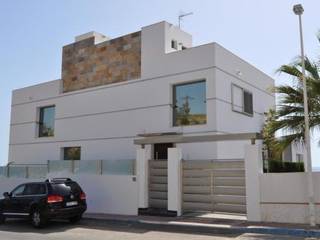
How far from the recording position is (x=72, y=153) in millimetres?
24281

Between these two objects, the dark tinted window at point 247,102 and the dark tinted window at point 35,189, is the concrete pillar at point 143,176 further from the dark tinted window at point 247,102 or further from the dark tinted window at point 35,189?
the dark tinted window at point 247,102

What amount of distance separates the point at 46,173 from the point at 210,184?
9.79 m

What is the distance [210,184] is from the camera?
14.9 meters

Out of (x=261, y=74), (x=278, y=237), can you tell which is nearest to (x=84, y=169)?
(x=278, y=237)

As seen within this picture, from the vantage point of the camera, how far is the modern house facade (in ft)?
61.8

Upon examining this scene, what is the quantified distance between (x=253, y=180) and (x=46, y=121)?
17366 millimetres

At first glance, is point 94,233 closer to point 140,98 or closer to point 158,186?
point 158,186

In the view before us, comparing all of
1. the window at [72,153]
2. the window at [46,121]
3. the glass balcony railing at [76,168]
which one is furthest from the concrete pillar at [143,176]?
the window at [46,121]

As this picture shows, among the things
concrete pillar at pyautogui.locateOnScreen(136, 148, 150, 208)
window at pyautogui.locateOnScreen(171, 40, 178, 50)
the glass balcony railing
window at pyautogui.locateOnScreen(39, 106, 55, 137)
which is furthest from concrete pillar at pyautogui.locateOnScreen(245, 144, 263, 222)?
window at pyautogui.locateOnScreen(39, 106, 55, 137)

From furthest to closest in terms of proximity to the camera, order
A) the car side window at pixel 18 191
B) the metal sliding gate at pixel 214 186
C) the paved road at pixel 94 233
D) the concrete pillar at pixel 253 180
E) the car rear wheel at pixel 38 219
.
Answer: the car side window at pixel 18 191 → the metal sliding gate at pixel 214 186 → the car rear wheel at pixel 38 219 → the concrete pillar at pixel 253 180 → the paved road at pixel 94 233

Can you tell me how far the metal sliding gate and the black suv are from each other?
4.17 m

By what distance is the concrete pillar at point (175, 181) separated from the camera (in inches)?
587

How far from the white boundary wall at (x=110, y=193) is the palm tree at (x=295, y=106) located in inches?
248

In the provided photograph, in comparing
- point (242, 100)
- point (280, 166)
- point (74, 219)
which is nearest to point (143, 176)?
point (74, 219)
